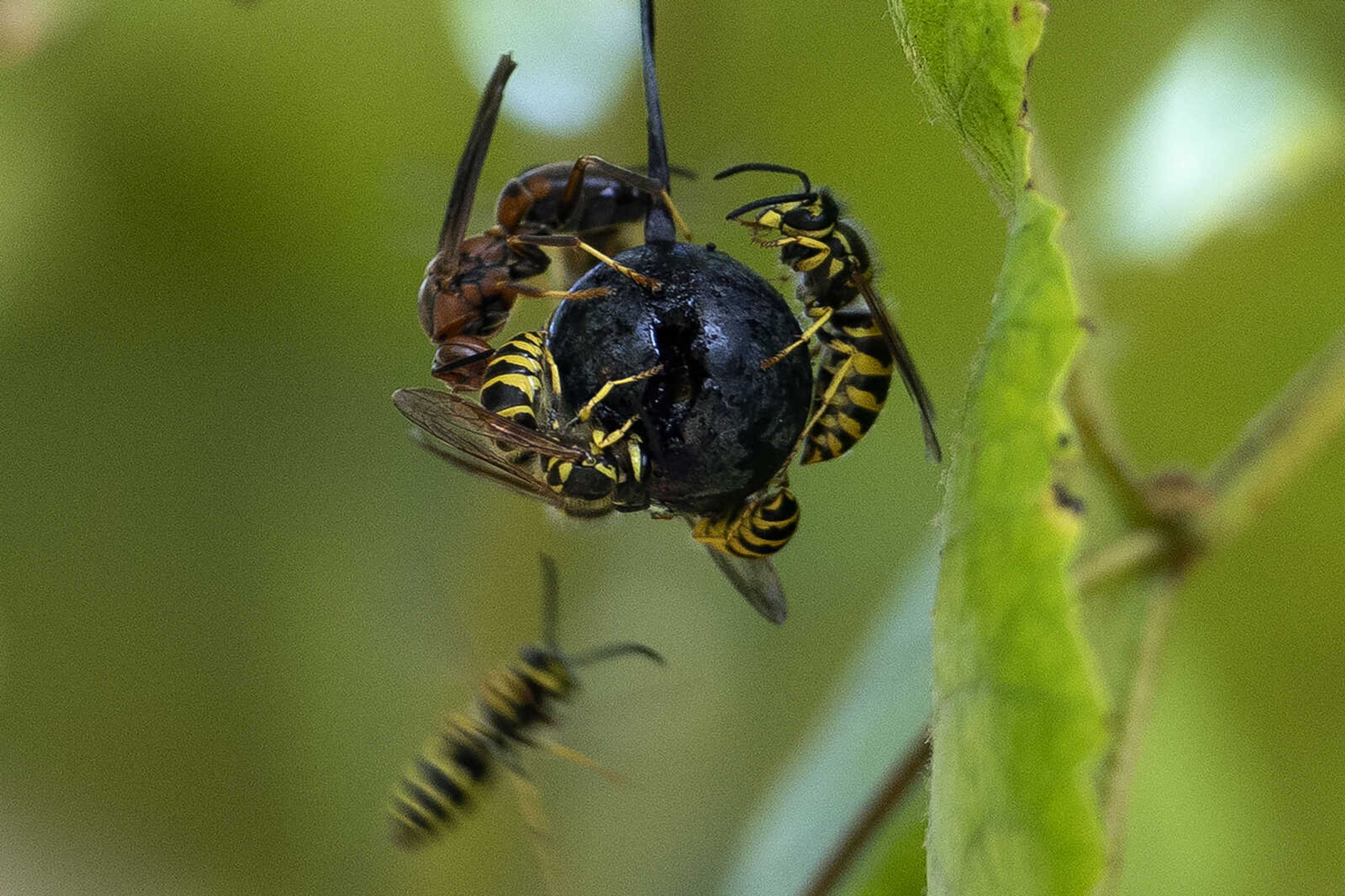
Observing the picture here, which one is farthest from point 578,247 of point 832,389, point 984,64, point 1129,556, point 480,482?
point 480,482

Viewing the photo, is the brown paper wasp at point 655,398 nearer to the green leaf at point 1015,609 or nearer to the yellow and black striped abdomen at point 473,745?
the green leaf at point 1015,609

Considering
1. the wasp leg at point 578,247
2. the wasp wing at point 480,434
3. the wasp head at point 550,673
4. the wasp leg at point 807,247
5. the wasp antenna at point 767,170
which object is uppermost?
the wasp antenna at point 767,170

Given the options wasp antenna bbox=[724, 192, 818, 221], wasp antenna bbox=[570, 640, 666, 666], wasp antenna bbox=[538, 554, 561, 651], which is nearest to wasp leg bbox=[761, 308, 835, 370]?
wasp antenna bbox=[724, 192, 818, 221]

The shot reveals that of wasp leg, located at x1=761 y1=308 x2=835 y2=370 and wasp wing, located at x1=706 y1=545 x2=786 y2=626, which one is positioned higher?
wasp leg, located at x1=761 y1=308 x2=835 y2=370

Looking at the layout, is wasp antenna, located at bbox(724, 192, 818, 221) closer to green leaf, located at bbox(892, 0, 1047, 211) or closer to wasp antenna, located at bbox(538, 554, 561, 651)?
green leaf, located at bbox(892, 0, 1047, 211)

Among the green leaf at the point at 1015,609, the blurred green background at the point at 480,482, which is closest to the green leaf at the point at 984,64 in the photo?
the green leaf at the point at 1015,609

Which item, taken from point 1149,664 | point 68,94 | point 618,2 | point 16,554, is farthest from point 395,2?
point 1149,664
